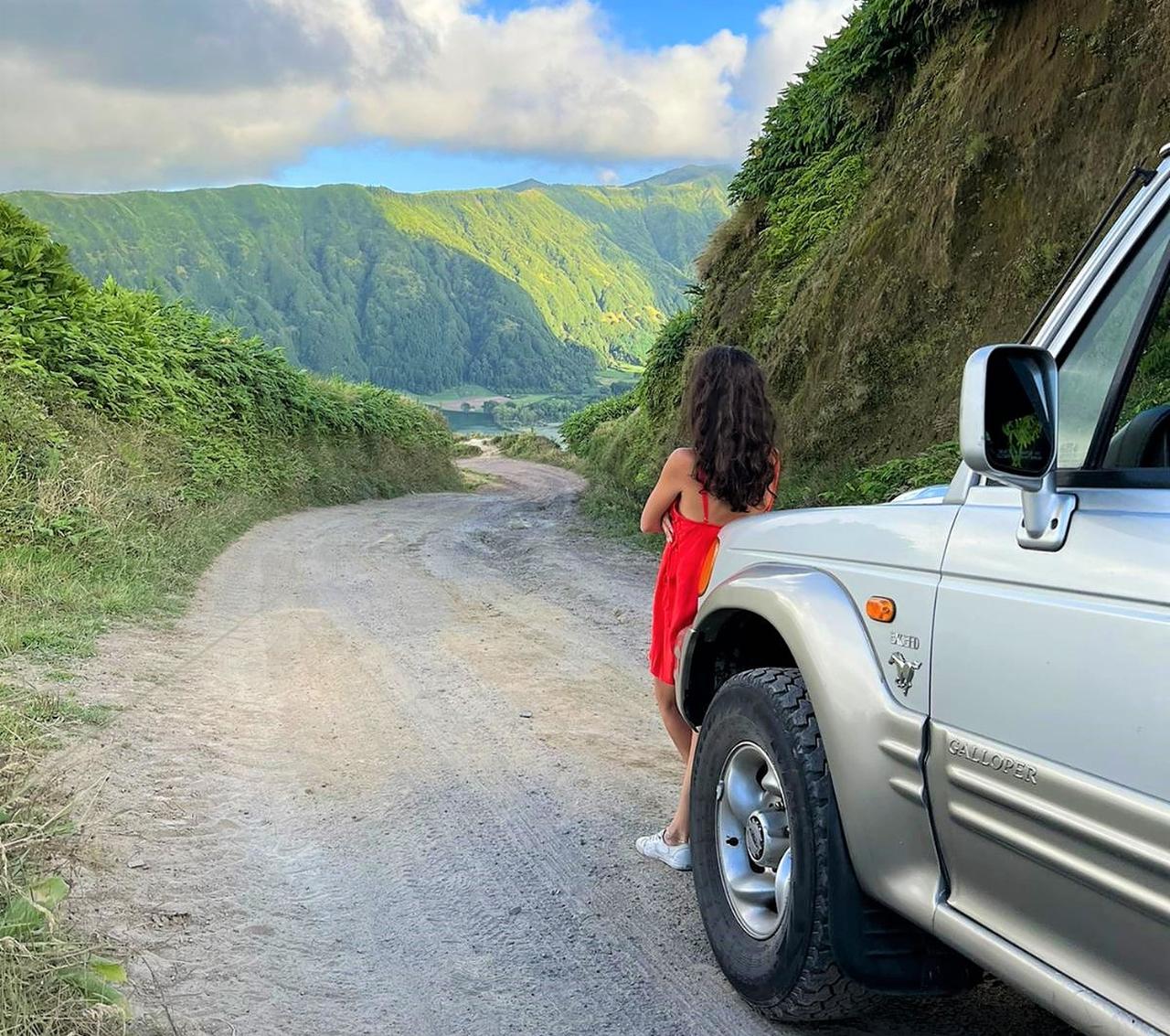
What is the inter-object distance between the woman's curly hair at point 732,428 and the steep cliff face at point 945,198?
723 cm

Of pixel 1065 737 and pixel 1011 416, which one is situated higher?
pixel 1011 416

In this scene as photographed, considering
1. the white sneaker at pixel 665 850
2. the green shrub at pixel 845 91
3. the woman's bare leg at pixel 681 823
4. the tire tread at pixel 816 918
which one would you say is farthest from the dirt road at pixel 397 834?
the green shrub at pixel 845 91

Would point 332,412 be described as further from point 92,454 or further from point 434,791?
point 434,791

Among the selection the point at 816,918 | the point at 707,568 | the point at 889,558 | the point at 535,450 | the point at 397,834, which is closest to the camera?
the point at 889,558

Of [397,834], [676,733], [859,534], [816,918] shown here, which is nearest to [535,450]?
[397,834]

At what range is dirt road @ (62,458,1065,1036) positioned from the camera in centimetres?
322

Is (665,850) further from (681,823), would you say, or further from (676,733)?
(676,733)

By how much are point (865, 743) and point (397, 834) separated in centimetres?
272

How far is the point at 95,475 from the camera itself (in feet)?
36.5

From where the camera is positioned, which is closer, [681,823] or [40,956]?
[40,956]

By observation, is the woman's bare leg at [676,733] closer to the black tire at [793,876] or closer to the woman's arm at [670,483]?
the woman's arm at [670,483]

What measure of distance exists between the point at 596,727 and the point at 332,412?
1989cm

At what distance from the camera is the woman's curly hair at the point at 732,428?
3.92 m

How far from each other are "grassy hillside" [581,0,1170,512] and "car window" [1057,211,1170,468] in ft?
23.3
